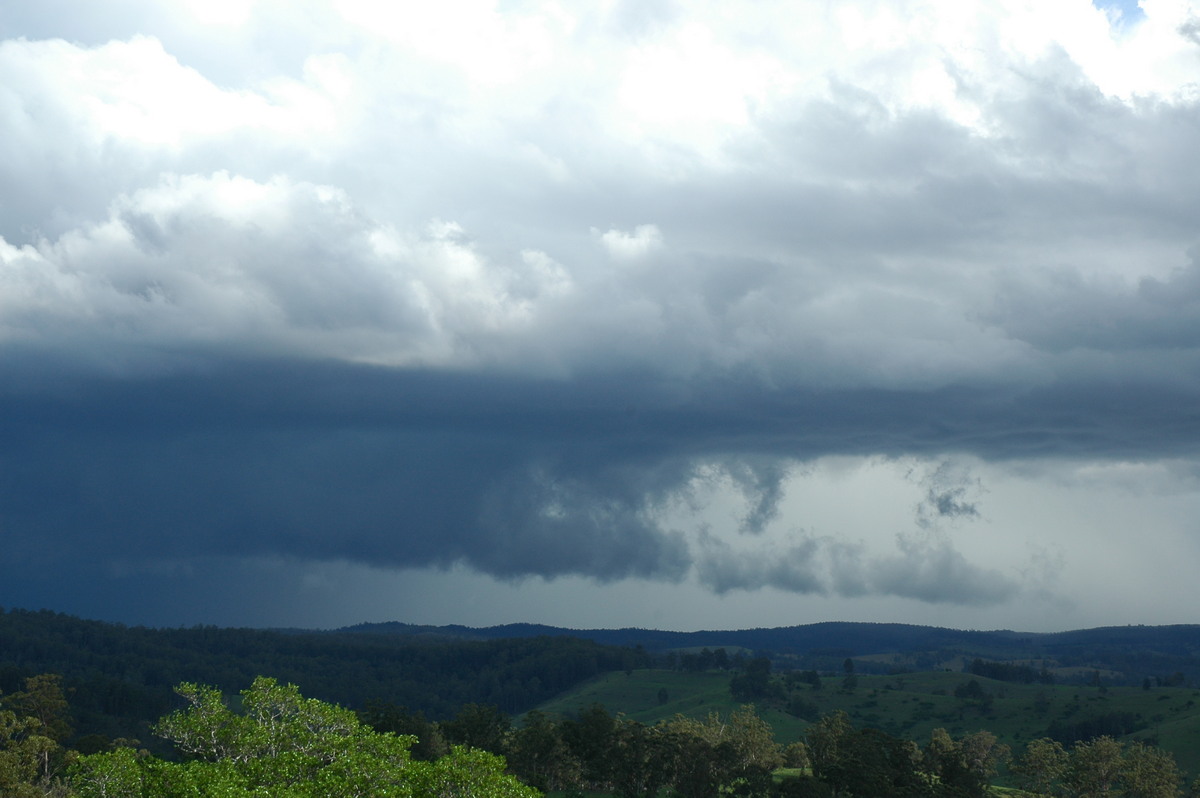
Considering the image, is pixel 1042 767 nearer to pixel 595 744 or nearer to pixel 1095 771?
pixel 1095 771

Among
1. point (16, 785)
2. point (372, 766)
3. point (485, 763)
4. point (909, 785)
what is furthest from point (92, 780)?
point (909, 785)

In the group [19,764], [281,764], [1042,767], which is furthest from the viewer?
[1042,767]

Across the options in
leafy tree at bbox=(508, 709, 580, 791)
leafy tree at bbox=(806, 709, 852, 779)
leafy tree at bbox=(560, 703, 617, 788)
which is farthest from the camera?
leafy tree at bbox=(508, 709, 580, 791)

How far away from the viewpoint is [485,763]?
6519cm

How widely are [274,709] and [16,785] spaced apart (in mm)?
39611

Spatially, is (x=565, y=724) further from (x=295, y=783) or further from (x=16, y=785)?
(x=295, y=783)

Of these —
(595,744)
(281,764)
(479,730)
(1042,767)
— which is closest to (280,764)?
Answer: (281,764)

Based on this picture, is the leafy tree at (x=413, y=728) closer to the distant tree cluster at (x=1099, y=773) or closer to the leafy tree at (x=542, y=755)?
the leafy tree at (x=542, y=755)

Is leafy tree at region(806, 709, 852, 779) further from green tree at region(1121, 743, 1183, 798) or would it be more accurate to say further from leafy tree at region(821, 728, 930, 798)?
green tree at region(1121, 743, 1183, 798)

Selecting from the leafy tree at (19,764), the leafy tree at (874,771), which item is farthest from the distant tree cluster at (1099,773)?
the leafy tree at (19,764)

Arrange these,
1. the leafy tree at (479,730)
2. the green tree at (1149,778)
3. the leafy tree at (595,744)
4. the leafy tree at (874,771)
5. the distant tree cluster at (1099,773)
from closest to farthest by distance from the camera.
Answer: the leafy tree at (874,771), the green tree at (1149,778), the distant tree cluster at (1099,773), the leafy tree at (595,744), the leafy tree at (479,730)

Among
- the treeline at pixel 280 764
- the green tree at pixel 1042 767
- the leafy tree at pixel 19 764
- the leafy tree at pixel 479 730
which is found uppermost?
the treeline at pixel 280 764

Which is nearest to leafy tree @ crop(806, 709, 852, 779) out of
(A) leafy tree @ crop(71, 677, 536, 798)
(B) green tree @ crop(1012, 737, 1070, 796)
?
(B) green tree @ crop(1012, 737, 1070, 796)

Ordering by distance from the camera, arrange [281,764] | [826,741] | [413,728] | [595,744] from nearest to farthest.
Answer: [281,764], [595,744], [826,741], [413,728]
